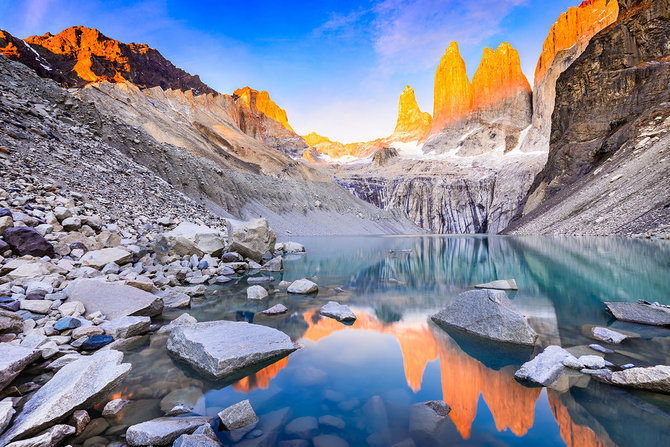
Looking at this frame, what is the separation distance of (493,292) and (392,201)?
92870 millimetres

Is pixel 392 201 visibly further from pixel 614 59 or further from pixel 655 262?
pixel 655 262

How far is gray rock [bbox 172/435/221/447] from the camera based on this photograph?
9.18 feet

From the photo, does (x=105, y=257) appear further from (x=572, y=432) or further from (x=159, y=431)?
(x=572, y=432)

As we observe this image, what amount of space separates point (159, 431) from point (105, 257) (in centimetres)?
771

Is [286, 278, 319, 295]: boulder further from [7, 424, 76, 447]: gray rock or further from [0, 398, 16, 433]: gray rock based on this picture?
[0, 398, 16, 433]: gray rock

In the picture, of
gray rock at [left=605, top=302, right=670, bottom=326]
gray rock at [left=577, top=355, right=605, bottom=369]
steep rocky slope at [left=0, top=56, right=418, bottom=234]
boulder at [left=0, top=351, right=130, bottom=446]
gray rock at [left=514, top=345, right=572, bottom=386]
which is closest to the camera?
boulder at [left=0, top=351, right=130, bottom=446]

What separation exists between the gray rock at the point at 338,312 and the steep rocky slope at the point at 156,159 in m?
10.9

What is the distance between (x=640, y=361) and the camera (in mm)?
4461

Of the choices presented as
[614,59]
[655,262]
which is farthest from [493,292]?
[614,59]

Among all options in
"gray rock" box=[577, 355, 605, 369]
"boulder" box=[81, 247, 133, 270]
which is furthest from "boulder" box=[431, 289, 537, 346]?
"boulder" box=[81, 247, 133, 270]

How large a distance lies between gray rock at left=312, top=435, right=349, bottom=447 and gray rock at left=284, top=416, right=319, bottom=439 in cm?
9

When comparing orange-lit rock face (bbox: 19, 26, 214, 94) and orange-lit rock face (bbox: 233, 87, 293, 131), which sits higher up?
orange-lit rock face (bbox: 233, 87, 293, 131)

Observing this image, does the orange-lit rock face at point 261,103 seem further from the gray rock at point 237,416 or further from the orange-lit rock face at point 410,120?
the gray rock at point 237,416

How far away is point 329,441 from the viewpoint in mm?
3127
